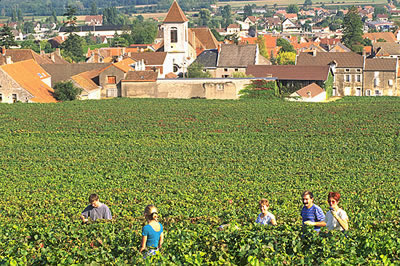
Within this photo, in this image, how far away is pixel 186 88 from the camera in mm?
65312

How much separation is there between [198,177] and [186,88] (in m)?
36.5

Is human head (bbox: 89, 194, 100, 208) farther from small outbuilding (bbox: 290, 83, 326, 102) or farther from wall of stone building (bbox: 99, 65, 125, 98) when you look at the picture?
wall of stone building (bbox: 99, 65, 125, 98)

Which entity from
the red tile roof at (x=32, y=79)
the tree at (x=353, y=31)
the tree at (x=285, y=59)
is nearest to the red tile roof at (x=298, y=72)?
the red tile roof at (x=32, y=79)

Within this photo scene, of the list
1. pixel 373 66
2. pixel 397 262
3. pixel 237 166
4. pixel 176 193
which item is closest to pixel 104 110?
pixel 237 166

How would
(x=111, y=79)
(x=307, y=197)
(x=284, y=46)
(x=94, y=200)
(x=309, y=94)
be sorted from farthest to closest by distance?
(x=284, y=46) < (x=111, y=79) < (x=309, y=94) < (x=94, y=200) < (x=307, y=197)

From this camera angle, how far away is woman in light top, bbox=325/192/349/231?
514 inches

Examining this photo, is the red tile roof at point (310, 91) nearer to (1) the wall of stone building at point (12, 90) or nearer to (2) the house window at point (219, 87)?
(2) the house window at point (219, 87)

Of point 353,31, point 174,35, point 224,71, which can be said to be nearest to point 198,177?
point 224,71

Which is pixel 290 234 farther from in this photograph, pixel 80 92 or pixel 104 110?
pixel 80 92

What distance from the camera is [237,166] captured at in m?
32.5

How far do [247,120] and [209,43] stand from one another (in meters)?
59.0

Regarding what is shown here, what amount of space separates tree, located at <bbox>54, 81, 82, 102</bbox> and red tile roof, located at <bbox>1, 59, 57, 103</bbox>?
0.86 m

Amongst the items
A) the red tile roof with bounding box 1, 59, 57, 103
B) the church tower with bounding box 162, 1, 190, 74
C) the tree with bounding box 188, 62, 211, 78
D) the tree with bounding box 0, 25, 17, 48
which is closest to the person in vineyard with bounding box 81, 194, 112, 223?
the red tile roof with bounding box 1, 59, 57, 103

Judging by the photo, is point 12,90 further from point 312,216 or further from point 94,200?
point 312,216
